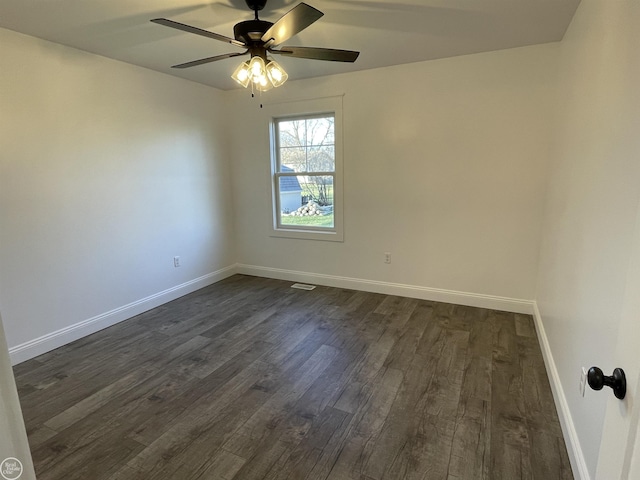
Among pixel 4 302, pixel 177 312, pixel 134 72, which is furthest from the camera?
pixel 177 312

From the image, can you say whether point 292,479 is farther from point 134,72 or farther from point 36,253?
point 134,72

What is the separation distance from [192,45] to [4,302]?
2.45 m

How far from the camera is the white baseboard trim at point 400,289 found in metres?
3.48

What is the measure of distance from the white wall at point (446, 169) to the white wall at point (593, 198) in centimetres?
63

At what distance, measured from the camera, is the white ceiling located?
222cm

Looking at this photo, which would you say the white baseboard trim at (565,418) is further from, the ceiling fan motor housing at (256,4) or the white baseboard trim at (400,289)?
the ceiling fan motor housing at (256,4)

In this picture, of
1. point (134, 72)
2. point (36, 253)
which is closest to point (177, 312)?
point (36, 253)

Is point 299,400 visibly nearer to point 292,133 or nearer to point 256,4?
point 256,4

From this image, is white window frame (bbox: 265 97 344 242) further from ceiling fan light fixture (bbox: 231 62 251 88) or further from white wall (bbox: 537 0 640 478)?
white wall (bbox: 537 0 640 478)

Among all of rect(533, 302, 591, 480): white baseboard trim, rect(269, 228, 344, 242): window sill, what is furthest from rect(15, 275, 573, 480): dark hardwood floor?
rect(269, 228, 344, 242): window sill

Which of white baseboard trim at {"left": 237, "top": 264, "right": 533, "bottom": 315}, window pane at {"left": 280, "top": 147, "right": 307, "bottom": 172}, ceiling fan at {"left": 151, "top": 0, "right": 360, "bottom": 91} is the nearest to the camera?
ceiling fan at {"left": 151, "top": 0, "right": 360, "bottom": 91}

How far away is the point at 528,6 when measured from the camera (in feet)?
7.52

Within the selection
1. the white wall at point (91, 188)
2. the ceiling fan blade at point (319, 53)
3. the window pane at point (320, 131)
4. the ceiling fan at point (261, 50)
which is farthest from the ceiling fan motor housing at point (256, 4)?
the window pane at point (320, 131)

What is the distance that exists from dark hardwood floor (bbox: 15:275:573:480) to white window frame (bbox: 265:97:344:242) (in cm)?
118
